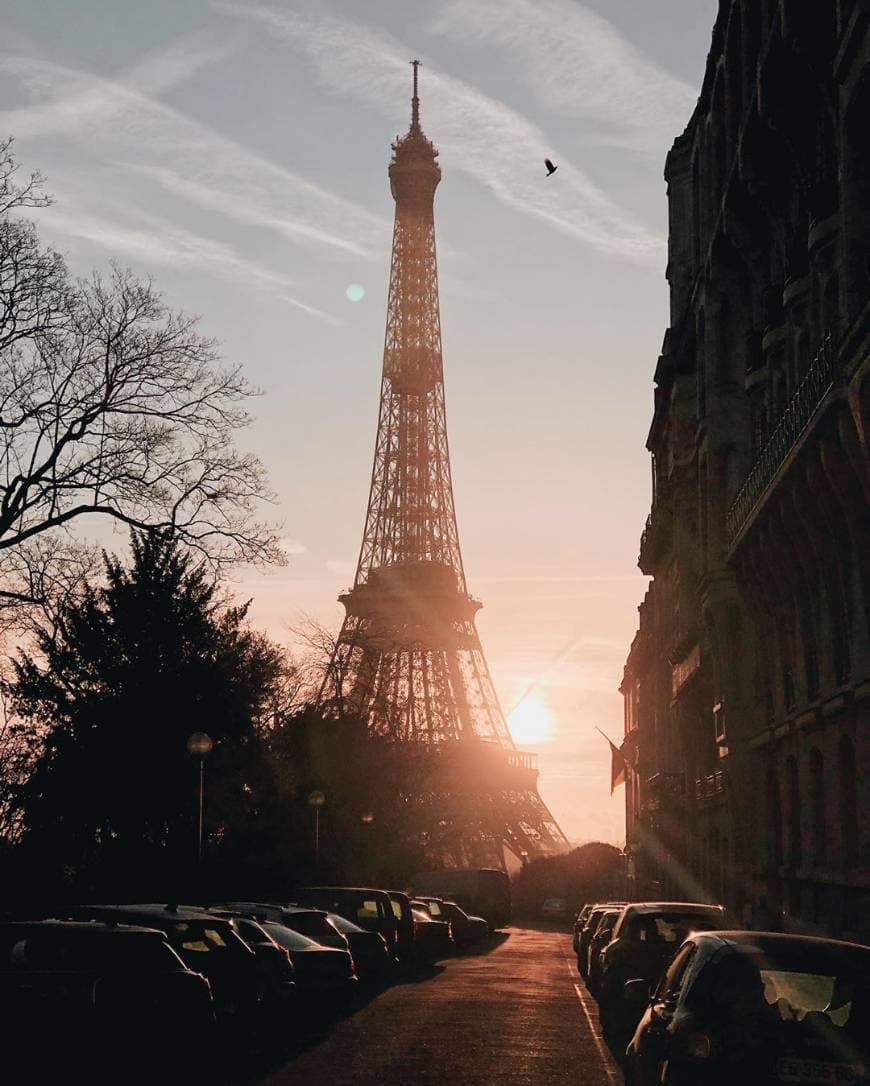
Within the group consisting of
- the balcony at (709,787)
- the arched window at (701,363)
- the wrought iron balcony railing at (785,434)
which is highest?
the arched window at (701,363)

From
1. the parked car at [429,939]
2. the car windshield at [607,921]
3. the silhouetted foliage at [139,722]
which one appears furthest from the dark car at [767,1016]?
the silhouetted foliage at [139,722]

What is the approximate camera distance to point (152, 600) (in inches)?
1697

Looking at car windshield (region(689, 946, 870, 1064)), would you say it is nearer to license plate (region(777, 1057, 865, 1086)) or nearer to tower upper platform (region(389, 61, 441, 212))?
license plate (region(777, 1057, 865, 1086))

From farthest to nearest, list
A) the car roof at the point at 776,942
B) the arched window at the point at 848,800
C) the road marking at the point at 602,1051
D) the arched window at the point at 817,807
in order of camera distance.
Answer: the arched window at the point at 817,807, the arched window at the point at 848,800, the road marking at the point at 602,1051, the car roof at the point at 776,942

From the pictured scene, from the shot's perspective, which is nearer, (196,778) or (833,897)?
(833,897)

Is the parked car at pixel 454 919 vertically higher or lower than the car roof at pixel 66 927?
higher

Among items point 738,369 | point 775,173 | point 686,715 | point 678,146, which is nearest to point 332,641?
Result: point 686,715

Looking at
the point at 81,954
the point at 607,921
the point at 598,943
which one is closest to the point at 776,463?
the point at 607,921

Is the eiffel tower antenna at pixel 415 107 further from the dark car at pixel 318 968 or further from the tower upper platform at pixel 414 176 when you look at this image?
the dark car at pixel 318 968

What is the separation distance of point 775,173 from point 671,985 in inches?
1109

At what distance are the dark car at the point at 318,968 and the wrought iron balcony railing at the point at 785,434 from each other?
10.8 m

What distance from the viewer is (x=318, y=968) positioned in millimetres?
21734

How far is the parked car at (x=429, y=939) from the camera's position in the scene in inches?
1521

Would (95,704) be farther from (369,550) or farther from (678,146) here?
(369,550)
